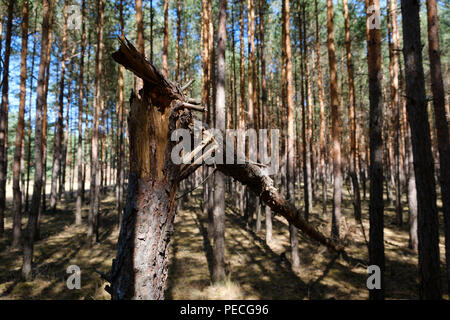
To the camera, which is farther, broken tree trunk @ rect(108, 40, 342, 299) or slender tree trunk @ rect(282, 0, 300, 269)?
slender tree trunk @ rect(282, 0, 300, 269)

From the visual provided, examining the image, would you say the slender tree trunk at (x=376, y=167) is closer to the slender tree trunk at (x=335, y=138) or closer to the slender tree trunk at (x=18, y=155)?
the slender tree trunk at (x=335, y=138)

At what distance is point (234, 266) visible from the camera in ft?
26.3

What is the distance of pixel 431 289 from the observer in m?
3.86

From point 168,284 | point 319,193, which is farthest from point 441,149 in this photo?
point 319,193

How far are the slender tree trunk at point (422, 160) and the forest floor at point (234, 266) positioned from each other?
1690 mm

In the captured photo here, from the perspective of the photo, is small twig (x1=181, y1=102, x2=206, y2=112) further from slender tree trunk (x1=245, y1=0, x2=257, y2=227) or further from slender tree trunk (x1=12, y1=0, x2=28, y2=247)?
slender tree trunk (x1=12, y1=0, x2=28, y2=247)

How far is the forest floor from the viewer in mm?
6250

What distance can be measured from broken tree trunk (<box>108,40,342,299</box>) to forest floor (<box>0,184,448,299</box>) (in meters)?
4.67

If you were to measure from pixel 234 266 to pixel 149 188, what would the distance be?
7036 millimetres

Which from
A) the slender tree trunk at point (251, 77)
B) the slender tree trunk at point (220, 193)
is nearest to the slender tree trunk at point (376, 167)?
the slender tree trunk at point (220, 193)

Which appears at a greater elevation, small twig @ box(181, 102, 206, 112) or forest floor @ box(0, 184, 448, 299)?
small twig @ box(181, 102, 206, 112)

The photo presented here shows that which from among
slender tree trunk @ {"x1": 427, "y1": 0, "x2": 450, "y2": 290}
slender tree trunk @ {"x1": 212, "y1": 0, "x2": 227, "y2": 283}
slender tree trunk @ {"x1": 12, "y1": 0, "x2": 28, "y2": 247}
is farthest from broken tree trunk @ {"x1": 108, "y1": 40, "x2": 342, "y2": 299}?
slender tree trunk @ {"x1": 12, "y1": 0, "x2": 28, "y2": 247}

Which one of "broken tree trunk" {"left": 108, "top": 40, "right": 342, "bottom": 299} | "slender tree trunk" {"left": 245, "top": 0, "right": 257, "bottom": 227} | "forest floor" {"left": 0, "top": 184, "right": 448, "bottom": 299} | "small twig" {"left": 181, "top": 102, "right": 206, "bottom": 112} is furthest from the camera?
"slender tree trunk" {"left": 245, "top": 0, "right": 257, "bottom": 227}

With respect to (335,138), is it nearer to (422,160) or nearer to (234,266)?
(422,160)
